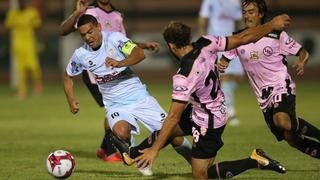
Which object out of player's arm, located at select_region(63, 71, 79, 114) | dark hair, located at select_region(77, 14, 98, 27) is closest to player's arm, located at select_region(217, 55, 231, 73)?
dark hair, located at select_region(77, 14, 98, 27)

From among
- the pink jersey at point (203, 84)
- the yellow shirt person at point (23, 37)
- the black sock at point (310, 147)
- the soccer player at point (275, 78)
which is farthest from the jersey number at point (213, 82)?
the yellow shirt person at point (23, 37)

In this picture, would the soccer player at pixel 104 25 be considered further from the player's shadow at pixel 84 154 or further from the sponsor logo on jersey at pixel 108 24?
the player's shadow at pixel 84 154

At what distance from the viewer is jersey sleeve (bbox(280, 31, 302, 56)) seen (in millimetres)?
10273

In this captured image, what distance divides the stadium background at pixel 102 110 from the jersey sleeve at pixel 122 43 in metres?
1.46

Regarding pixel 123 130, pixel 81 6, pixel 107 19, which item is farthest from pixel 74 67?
pixel 107 19

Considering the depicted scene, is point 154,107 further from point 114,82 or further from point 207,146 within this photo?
point 207,146

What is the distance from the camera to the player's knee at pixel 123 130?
33.2ft

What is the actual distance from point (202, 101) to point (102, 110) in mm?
9881

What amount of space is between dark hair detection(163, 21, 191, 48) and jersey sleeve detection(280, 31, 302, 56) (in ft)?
6.14

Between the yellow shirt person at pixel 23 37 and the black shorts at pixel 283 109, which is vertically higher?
the black shorts at pixel 283 109

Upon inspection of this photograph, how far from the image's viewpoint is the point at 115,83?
34.9 ft

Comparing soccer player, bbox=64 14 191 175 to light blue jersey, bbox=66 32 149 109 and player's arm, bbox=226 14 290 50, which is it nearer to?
light blue jersey, bbox=66 32 149 109

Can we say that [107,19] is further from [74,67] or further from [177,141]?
[177,141]

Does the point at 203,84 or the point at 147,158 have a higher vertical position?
the point at 203,84
